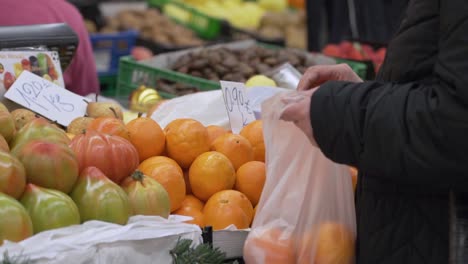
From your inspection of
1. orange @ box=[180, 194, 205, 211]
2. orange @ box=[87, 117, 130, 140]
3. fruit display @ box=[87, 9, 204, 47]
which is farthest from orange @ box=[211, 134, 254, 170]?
fruit display @ box=[87, 9, 204, 47]

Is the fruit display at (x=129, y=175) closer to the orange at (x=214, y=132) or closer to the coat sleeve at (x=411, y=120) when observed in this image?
the orange at (x=214, y=132)

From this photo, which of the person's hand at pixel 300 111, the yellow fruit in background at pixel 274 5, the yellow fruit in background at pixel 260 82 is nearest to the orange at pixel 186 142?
the person's hand at pixel 300 111

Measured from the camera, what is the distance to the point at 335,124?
165 centimetres

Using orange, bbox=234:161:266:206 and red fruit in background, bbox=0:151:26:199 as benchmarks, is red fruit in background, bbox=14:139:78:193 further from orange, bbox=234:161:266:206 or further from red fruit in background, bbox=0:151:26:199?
orange, bbox=234:161:266:206

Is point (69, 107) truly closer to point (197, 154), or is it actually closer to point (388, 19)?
point (197, 154)

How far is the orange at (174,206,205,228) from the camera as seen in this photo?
2.02 m

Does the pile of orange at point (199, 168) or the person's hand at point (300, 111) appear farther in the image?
the pile of orange at point (199, 168)

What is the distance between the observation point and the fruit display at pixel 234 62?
3.78 m

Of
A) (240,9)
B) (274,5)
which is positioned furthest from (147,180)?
(274,5)

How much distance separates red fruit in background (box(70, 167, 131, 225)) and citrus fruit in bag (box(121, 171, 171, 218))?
0.20ft

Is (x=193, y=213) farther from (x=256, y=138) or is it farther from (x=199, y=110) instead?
(x=199, y=110)

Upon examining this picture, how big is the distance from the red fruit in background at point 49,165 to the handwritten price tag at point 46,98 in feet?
2.21

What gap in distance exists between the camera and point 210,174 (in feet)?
6.79

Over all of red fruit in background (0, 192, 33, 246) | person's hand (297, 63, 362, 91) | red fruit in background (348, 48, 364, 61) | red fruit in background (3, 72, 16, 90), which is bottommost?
red fruit in background (348, 48, 364, 61)
